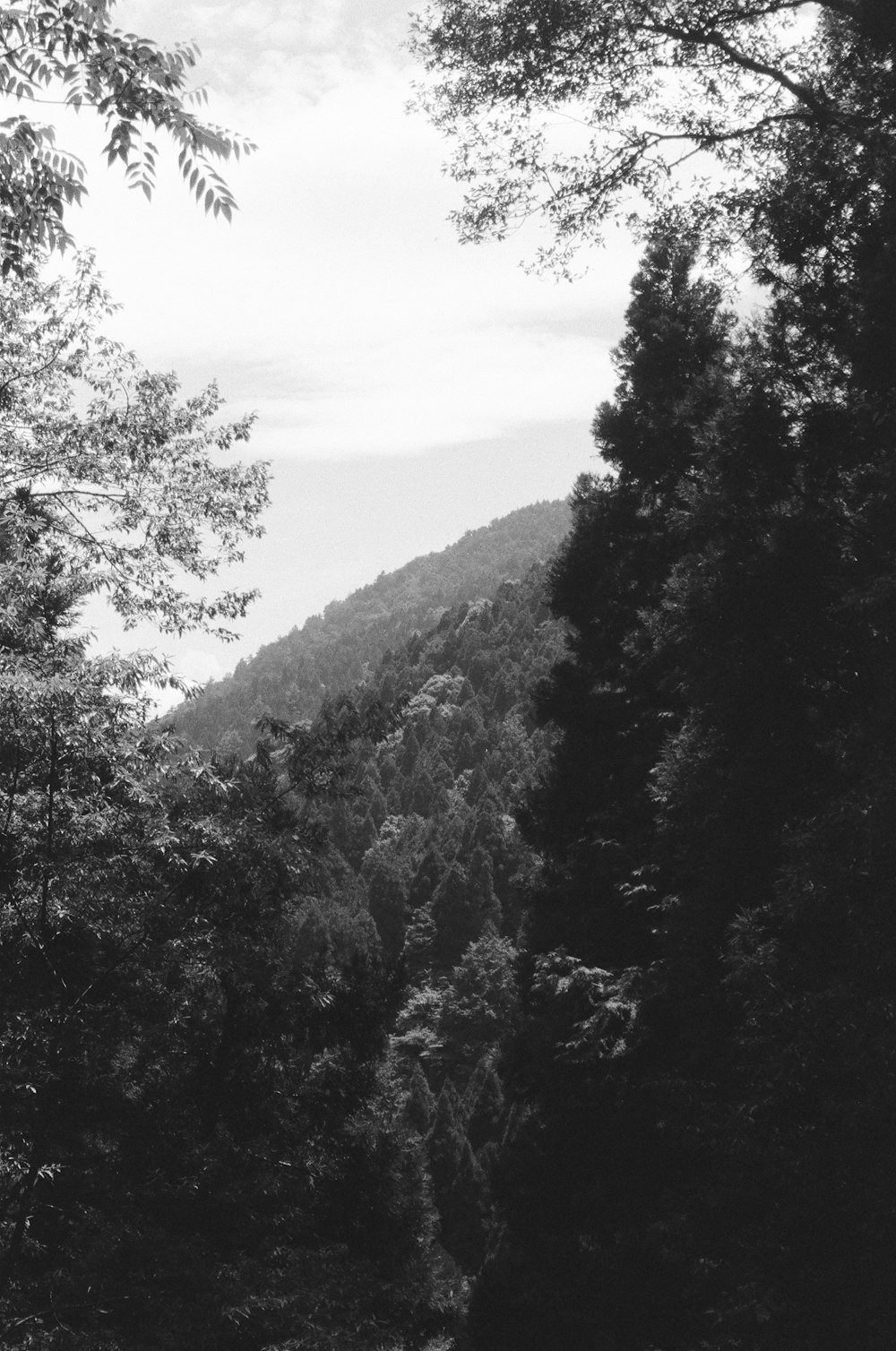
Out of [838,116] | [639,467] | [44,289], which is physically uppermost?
[44,289]

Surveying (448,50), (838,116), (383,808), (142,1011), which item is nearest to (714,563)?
(838,116)

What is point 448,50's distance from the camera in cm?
880

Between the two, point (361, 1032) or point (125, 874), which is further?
point (361, 1032)

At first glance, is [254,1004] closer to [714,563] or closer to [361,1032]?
[361,1032]

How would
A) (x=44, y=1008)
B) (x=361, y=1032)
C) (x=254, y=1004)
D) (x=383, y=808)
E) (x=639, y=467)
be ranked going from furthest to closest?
1. (x=383, y=808)
2. (x=639, y=467)
3. (x=361, y=1032)
4. (x=254, y=1004)
5. (x=44, y=1008)

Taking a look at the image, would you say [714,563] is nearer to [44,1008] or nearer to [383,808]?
[44,1008]

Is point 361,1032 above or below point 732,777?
below

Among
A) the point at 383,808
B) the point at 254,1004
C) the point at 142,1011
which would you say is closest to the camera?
the point at 142,1011

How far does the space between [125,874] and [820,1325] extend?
230 inches

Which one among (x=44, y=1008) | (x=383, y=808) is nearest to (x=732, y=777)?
(x=44, y=1008)

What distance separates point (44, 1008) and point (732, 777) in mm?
5543

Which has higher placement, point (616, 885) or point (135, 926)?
point (135, 926)

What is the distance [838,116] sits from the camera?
8.03 m

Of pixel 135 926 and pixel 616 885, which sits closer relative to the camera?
pixel 135 926
